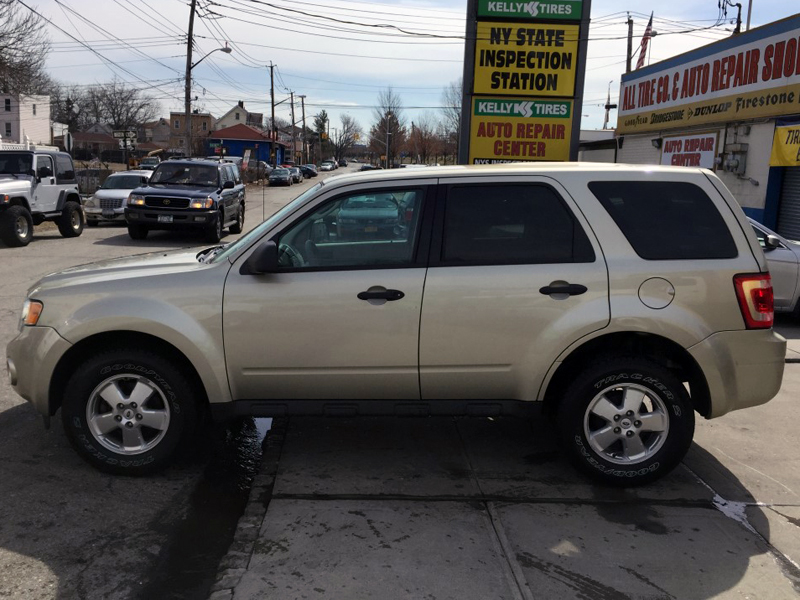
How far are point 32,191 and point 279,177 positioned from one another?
1675 inches

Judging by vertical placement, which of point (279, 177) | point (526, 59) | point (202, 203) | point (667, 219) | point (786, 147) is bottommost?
point (202, 203)

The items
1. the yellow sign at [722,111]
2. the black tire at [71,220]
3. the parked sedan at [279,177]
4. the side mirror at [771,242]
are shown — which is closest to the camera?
the side mirror at [771,242]

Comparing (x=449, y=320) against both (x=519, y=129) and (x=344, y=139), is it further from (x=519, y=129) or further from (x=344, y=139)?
(x=344, y=139)

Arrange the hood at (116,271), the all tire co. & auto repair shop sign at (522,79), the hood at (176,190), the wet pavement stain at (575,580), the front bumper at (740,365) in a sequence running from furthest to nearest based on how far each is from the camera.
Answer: the hood at (176,190) → the all tire co. & auto repair shop sign at (522,79) → the hood at (116,271) → the front bumper at (740,365) → the wet pavement stain at (575,580)

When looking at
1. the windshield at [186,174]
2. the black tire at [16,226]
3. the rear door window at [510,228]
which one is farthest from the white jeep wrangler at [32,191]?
the rear door window at [510,228]

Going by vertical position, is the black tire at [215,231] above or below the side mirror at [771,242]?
below

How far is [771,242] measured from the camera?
31.1ft

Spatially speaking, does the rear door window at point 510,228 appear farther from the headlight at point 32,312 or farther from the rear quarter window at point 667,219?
the headlight at point 32,312

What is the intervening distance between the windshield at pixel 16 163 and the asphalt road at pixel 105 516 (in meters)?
12.0

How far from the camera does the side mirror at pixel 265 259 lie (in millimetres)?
4117

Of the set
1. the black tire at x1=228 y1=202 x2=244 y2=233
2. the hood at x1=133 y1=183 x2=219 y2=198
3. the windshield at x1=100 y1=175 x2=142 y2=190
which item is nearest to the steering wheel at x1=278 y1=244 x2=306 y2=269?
the hood at x1=133 y1=183 x2=219 y2=198

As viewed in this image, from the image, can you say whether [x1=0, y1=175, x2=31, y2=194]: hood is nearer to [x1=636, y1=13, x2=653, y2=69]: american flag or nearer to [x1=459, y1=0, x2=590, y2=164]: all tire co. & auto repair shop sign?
[x1=459, y1=0, x2=590, y2=164]: all tire co. & auto repair shop sign

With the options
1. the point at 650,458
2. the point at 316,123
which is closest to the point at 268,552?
the point at 650,458

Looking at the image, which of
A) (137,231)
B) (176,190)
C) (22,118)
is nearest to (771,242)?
(176,190)
